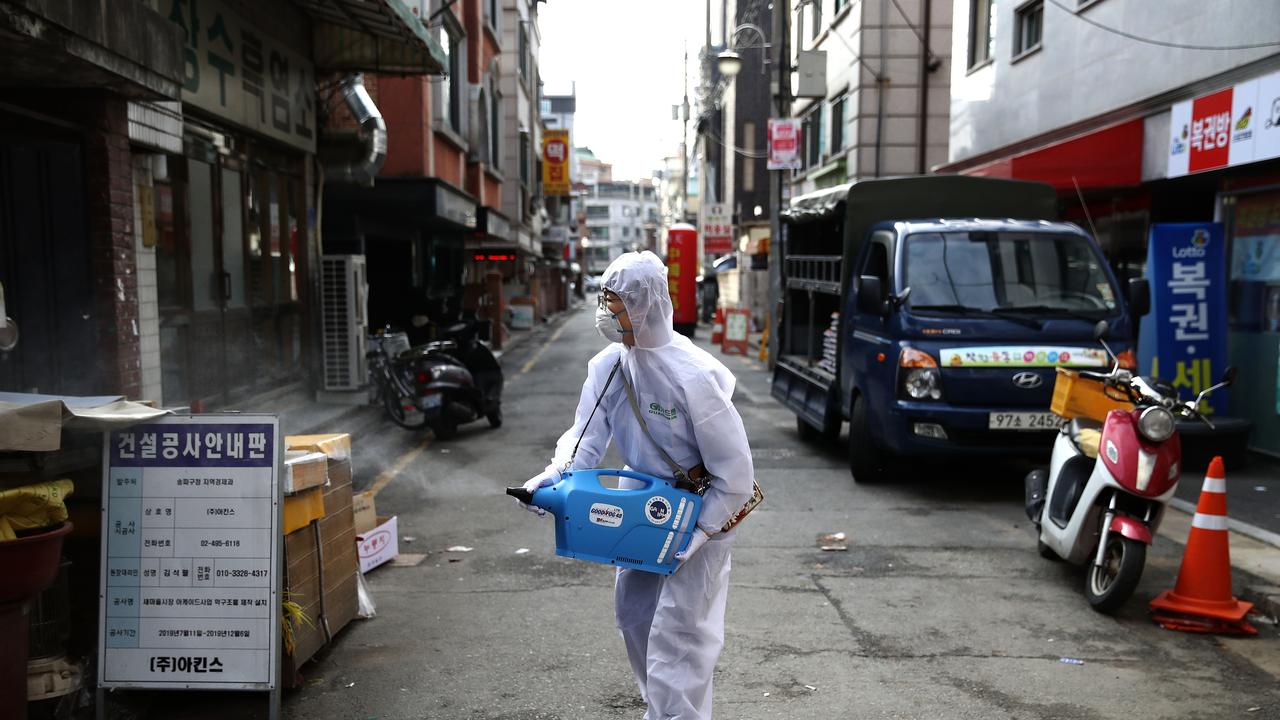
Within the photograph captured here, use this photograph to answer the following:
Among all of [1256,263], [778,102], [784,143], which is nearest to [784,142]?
[784,143]

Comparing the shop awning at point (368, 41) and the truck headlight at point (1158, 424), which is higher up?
the shop awning at point (368, 41)

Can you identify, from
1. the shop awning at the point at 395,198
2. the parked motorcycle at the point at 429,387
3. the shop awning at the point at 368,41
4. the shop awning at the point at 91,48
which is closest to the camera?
the shop awning at the point at 91,48

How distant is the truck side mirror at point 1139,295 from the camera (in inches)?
348

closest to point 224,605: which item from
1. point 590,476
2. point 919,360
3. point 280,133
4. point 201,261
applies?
point 590,476

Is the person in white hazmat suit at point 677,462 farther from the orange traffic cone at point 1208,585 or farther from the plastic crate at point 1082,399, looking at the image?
the plastic crate at point 1082,399

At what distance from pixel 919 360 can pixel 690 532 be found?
577 centimetres

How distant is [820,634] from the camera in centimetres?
548

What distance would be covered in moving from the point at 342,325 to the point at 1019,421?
384 inches

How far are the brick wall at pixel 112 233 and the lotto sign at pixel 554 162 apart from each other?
39927mm

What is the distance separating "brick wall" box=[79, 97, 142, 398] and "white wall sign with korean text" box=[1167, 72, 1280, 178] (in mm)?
9470

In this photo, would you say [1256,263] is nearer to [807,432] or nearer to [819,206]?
[819,206]

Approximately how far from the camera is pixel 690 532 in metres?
3.43

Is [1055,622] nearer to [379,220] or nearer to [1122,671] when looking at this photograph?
[1122,671]

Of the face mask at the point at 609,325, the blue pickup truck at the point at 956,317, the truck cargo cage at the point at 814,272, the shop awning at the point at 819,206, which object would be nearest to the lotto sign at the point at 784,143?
the shop awning at the point at 819,206
